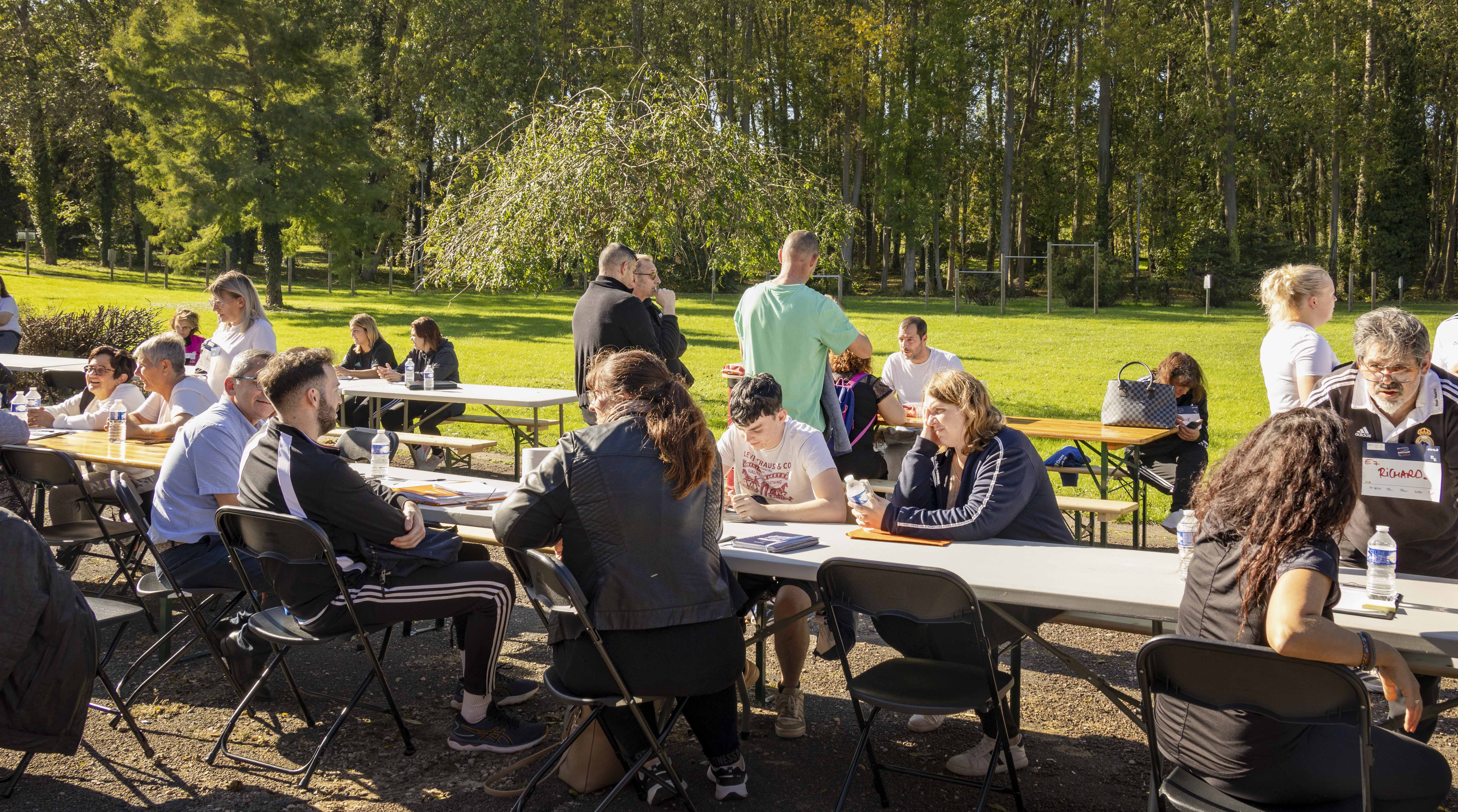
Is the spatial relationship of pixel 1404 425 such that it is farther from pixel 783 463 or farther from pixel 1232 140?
pixel 1232 140

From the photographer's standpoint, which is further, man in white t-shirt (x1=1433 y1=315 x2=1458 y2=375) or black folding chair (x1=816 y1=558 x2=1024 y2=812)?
man in white t-shirt (x1=1433 y1=315 x2=1458 y2=375)

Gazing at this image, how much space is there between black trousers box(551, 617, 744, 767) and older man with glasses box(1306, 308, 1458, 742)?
6.59 ft

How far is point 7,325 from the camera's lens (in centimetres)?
1103

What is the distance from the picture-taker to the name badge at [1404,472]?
3.12m

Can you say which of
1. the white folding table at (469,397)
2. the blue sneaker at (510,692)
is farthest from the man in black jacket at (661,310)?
the blue sneaker at (510,692)

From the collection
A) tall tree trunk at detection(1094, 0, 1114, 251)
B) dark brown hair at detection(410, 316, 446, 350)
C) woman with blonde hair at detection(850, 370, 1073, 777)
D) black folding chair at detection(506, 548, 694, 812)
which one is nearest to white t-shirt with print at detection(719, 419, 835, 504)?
woman with blonde hair at detection(850, 370, 1073, 777)

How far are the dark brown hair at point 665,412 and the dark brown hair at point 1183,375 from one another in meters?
4.44

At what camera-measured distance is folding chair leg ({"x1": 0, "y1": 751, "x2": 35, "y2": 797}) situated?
3.25 meters

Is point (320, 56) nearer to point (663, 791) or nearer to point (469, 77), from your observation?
point (469, 77)

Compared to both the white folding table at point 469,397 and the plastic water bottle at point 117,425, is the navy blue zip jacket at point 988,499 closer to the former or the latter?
the white folding table at point 469,397

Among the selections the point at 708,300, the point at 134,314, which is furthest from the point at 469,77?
the point at 134,314

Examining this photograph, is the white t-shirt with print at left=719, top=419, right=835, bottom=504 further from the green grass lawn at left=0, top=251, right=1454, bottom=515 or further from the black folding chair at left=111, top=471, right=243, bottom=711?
the green grass lawn at left=0, top=251, right=1454, bottom=515

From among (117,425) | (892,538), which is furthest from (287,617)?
(117,425)

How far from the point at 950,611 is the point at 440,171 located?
124ft
